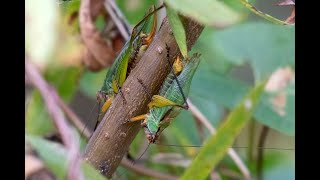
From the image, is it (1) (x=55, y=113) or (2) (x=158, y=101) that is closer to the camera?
(1) (x=55, y=113)

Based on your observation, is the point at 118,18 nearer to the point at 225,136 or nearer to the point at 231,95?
the point at 231,95

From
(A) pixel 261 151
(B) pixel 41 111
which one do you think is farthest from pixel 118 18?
(A) pixel 261 151

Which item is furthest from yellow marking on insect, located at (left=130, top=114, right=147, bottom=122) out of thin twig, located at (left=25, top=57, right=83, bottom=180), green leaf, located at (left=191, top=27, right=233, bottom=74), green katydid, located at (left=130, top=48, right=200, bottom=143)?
green leaf, located at (left=191, top=27, right=233, bottom=74)

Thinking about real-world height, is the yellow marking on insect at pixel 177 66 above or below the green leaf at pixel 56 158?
below

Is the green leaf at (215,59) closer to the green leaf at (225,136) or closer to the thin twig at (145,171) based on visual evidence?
the thin twig at (145,171)

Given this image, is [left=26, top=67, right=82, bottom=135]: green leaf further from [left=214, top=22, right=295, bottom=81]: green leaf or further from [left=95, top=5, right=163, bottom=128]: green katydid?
[left=214, top=22, right=295, bottom=81]: green leaf

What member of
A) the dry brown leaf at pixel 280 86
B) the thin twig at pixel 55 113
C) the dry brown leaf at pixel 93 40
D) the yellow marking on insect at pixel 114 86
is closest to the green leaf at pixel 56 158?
the thin twig at pixel 55 113
